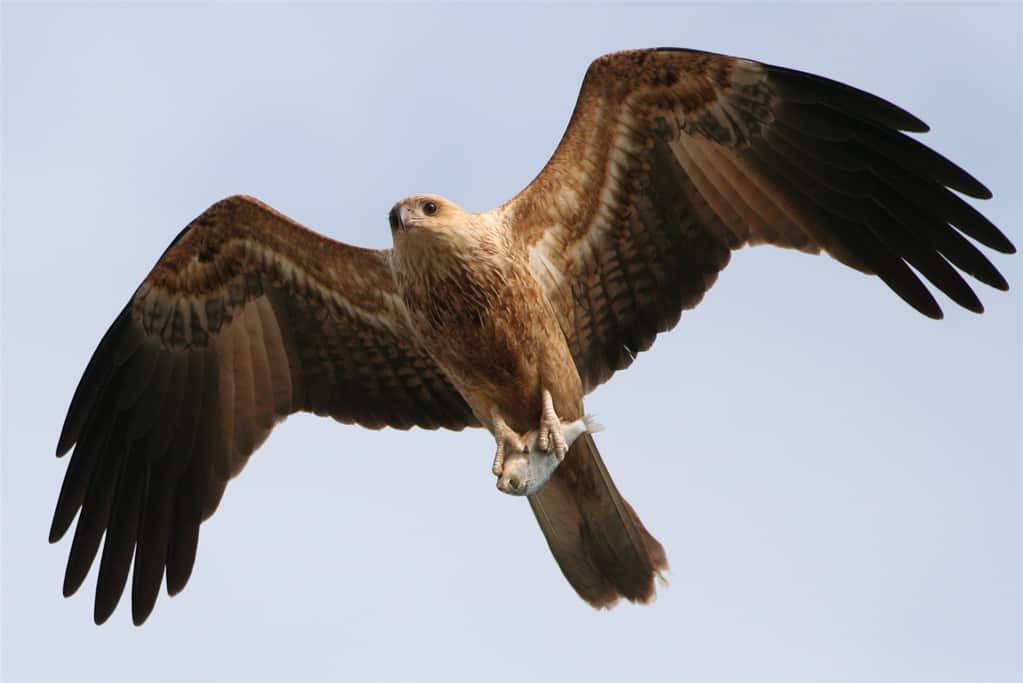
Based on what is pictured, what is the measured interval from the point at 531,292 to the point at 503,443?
3.51 ft

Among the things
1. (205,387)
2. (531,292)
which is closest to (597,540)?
(531,292)

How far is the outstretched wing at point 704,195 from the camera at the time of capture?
41.6 ft

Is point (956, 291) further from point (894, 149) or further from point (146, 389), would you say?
point (146, 389)

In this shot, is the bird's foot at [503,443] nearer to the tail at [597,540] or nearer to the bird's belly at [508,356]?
the bird's belly at [508,356]

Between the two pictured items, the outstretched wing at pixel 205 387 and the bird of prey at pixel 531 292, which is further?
the outstretched wing at pixel 205 387

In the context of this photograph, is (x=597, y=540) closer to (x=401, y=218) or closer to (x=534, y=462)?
(x=534, y=462)

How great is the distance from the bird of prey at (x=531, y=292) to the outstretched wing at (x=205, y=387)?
0.02 meters

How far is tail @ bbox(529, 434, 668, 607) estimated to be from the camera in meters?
13.1

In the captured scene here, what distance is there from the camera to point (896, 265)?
1275 centimetres

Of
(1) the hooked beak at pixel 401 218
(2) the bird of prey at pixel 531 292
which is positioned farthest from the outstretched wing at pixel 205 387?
Result: (1) the hooked beak at pixel 401 218

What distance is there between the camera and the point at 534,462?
1211cm

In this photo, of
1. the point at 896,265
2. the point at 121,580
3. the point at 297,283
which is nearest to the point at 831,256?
the point at 896,265

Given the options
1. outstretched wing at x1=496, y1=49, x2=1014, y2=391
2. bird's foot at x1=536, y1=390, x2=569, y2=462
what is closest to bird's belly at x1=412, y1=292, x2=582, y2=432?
bird's foot at x1=536, y1=390, x2=569, y2=462

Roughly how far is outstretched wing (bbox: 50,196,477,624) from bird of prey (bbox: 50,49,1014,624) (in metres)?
0.02
